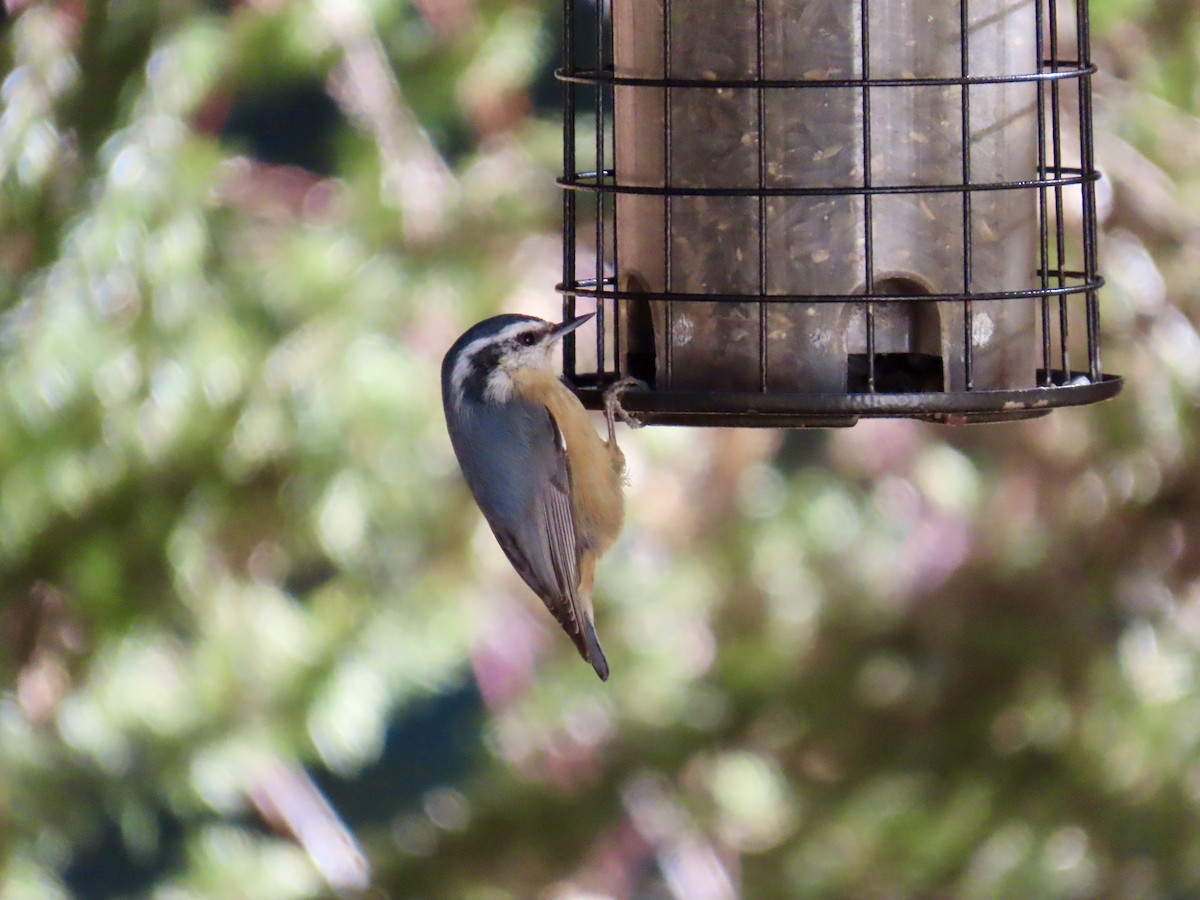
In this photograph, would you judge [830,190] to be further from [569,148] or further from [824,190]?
[569,148]

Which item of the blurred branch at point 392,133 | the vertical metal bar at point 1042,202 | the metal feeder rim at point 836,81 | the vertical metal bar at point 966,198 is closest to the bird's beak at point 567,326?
the metal feeder rim at point 836,81

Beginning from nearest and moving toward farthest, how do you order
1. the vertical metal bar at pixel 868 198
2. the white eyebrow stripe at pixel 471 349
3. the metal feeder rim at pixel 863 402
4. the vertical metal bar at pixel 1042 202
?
the metal feeder rim at pixel 863 402 → the vertical metal bar at pixel 868 198 → the vertical metal bar at pixel 1042 202 → the white eyebrow stripe at pixel 471 349

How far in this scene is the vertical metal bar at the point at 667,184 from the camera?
240cm

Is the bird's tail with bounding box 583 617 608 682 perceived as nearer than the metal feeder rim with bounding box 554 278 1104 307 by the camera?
No

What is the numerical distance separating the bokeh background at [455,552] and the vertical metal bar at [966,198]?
1.75m

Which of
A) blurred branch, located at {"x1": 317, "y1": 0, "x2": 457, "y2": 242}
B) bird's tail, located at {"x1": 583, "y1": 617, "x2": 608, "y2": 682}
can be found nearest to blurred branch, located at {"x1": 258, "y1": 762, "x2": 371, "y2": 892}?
blurred branch, located at {"x1": 317, "y1": 0, "x2": 457, "y2": 242}

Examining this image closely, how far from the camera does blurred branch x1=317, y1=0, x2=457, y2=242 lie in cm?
406

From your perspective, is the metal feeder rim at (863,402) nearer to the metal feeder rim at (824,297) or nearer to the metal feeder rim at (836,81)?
the metal feeder rim at (824,297)

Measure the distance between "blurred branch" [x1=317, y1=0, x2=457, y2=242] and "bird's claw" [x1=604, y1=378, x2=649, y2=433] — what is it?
163cm

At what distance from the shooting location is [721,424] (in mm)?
2344

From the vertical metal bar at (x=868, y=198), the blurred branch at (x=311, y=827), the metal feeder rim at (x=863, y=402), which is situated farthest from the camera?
the blurred branch at (x=311, y=827)

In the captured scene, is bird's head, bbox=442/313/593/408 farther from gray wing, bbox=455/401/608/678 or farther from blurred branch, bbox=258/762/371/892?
blurred branch, bbox=258/762/371/892

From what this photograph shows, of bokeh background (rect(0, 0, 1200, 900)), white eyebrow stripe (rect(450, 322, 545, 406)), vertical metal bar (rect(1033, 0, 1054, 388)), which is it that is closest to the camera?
vertical metal bar (rect(1033, 0, 1054, 388))

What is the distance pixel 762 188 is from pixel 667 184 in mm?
158
